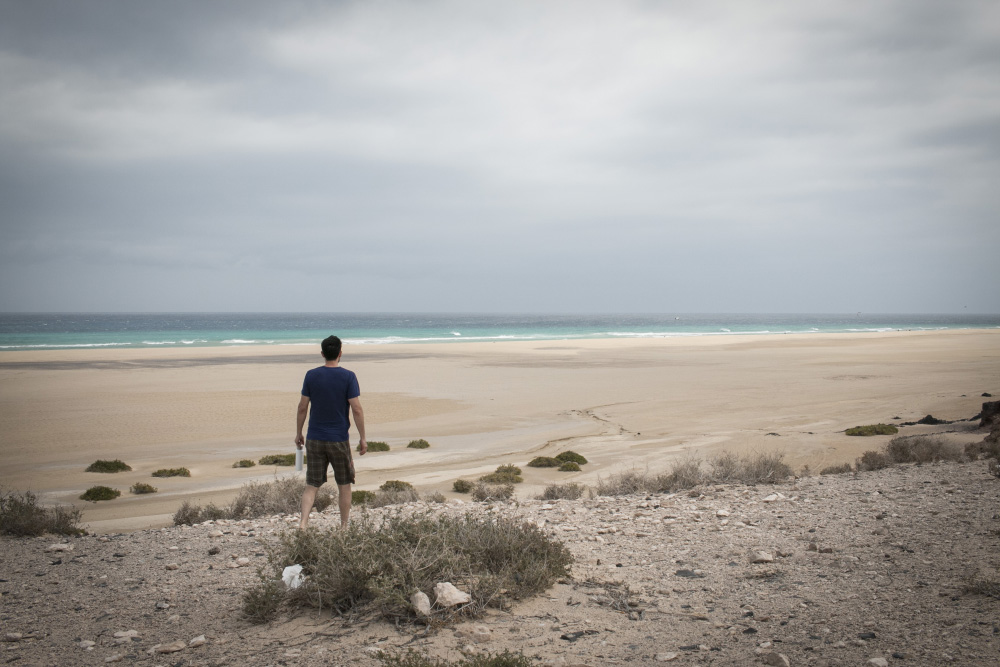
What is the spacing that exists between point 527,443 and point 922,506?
9.69 meters

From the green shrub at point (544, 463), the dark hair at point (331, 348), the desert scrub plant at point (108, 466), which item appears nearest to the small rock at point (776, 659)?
the dark hair at point (331, 348)

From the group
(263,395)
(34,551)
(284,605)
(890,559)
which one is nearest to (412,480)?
(34,551)

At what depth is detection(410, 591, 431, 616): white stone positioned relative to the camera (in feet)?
15.6

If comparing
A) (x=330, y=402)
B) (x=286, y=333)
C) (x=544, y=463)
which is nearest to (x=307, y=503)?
(x=330, y=402)

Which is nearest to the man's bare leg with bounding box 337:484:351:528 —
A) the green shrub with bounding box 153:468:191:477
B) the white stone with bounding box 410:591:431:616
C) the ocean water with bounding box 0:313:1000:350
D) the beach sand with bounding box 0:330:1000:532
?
the white stone with bounding box 410:591:431:616

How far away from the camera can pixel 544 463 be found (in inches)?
518

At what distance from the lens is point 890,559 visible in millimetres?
6035

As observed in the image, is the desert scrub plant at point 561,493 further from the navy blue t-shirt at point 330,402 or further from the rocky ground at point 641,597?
the navy blue t-shirt at point 330,402

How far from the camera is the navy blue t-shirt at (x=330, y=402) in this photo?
6910 mm

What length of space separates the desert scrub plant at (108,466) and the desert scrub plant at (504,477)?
7720 mm

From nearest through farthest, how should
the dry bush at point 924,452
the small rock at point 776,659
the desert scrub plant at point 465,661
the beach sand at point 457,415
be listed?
the desert scrub plant at point 465,661, the small rock at point 776,659, the dry bush at point 924,452, the beach sand at point 457,415

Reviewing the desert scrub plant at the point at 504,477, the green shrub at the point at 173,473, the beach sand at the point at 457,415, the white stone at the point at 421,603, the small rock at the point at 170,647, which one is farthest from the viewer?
the beach sand at the point at 457,415

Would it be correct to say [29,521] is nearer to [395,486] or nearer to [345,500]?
[345,500]

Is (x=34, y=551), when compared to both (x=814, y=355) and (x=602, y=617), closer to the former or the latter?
(x=602, y=617)
